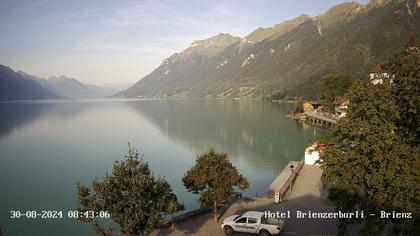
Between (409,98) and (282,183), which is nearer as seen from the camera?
(409,98)

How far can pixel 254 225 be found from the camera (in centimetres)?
2236

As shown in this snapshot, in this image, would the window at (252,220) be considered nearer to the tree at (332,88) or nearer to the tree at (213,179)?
the tree at (213,179)

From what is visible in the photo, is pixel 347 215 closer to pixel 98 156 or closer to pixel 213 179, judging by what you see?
pixel 213 179

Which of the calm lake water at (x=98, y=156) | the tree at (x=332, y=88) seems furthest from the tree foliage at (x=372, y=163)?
the tree at (x=332, y=88)

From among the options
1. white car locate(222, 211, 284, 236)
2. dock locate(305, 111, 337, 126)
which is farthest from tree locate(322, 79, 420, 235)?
dock locate(305, 111, 337, 126)

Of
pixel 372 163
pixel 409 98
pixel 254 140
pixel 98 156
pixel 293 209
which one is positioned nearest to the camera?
pixel 372 163

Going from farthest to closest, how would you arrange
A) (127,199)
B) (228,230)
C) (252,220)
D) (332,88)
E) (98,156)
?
(332,88) → (98,156) → (228,230) → (252,220) → (127,199)

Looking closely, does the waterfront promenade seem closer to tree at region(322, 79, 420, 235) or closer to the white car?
the white car

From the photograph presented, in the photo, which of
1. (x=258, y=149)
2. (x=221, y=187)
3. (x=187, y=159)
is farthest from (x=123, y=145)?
(x=221, y=187)

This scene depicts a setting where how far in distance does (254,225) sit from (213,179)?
487cm

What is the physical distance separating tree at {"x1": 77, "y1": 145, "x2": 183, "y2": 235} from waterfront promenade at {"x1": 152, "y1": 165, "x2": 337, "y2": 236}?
5.83 meters

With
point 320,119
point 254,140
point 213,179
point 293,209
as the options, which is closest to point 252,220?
point 213,179

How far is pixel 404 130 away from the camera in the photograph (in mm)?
23422

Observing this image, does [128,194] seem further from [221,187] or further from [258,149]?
[258,149]
